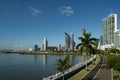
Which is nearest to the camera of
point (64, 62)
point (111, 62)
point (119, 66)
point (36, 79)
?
point (64, 62)

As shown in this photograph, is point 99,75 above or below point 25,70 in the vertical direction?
above

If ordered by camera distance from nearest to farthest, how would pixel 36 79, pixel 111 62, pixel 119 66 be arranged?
1. pixel 119 66
2. pixel 111 62
3. pixel 36 79

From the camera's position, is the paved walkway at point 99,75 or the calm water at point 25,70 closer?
the paved walkway at point 99,75

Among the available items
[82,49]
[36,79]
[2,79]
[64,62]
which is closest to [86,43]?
[82,49]

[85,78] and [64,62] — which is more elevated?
[64,62]

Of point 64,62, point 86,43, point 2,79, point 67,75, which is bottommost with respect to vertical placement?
point 2,79

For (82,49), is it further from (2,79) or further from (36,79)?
(2,79)

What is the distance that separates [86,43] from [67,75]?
658 inches

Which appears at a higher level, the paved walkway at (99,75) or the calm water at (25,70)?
the paved walkway at (99,75)

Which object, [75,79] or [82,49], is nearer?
[75,79]

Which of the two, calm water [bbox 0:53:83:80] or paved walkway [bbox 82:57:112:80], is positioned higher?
paved walkway [bbox 82:57:112:80]

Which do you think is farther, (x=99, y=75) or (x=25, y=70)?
(x=25, y=70)

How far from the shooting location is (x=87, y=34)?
5409 cm

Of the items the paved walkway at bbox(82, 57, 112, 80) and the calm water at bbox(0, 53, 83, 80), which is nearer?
the paved walkway at bbox(82, 57, 112, 80)
